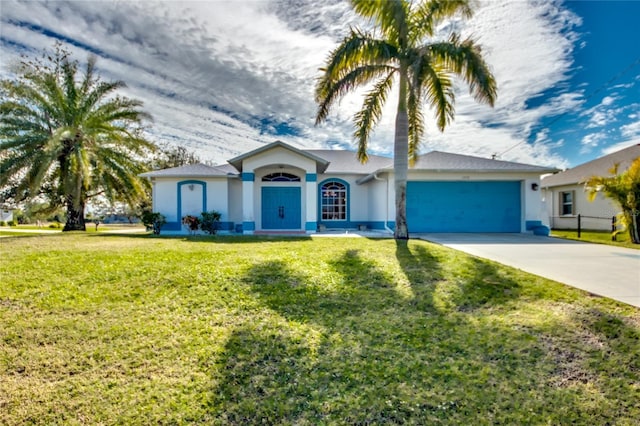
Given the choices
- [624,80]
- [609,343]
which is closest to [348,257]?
[609,343]

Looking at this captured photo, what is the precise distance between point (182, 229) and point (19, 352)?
13668 millimetres

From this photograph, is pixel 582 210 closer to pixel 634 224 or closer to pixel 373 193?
pixel 634 224

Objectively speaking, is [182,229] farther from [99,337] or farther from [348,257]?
[99,337]

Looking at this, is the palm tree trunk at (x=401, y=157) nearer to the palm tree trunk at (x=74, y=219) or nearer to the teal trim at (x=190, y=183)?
the teal trim at (x=190, y=183)

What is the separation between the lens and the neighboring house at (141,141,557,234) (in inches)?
623

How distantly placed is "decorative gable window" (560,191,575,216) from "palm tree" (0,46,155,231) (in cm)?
2576

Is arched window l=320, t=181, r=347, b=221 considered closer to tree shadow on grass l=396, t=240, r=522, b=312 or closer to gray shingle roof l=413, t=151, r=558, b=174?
gray shingle roof l=413, t=151, r=558, b=174

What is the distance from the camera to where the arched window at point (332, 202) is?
63.9 ft

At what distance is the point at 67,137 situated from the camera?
15047mm

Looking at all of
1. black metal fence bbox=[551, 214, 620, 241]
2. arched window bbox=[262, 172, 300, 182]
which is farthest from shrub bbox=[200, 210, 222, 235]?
black metal fence bbox=[551, 214, 620, 241]

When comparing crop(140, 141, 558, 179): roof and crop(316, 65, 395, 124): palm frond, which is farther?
crop(140, 141, 558, 179): roof

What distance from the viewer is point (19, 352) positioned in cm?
394

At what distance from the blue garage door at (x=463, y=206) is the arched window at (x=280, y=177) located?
6.06 m

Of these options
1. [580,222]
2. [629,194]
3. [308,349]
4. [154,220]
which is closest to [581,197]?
[580,222]
